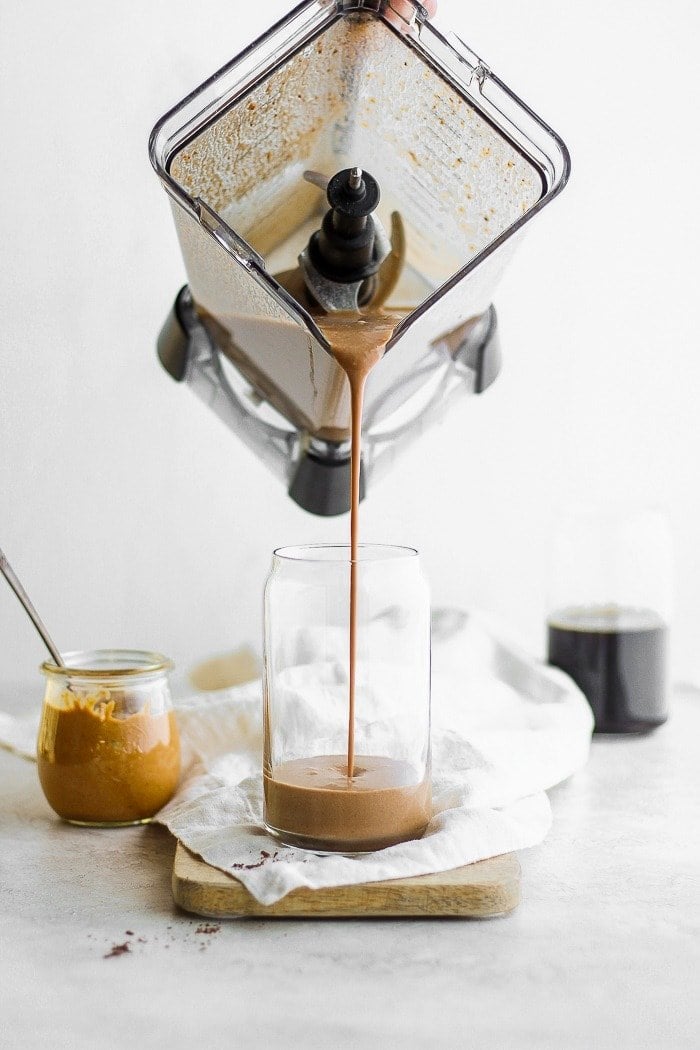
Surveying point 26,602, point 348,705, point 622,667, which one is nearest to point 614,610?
point 622,667

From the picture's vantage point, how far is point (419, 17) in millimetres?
720

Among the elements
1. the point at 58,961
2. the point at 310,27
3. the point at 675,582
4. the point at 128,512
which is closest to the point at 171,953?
the point at 58,961

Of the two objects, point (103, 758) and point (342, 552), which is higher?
point (342, 552)

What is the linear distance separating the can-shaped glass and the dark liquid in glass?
377 millimetres

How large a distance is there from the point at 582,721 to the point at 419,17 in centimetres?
53

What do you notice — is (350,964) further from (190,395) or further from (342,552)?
(190,395)

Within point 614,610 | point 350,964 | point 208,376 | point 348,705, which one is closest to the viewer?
point 350,964

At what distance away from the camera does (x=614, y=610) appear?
1089 millimetres

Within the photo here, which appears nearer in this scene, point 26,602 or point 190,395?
point 26,602

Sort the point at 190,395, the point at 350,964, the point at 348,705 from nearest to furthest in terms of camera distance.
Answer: the point at 350,964 < the point at 348,705 < the point at 190,395

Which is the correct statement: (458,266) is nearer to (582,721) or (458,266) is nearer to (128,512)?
(582,721)

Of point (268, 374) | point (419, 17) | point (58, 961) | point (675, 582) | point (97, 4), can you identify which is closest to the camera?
point (58, 961)

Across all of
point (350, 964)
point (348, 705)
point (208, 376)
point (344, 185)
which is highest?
point (344, 185)

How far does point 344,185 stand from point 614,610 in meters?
0.52
